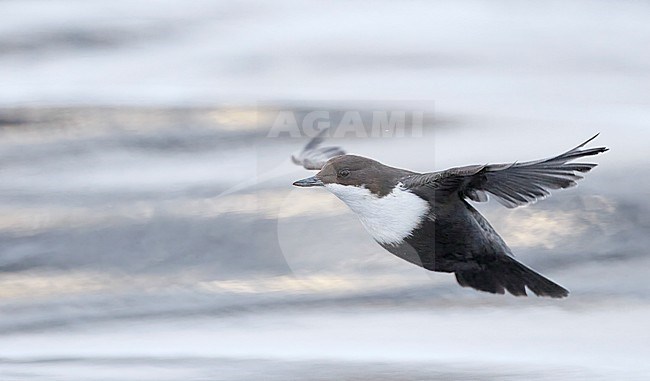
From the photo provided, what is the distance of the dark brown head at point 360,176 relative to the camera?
518 millimetres

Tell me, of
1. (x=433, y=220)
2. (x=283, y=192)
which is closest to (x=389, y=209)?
(x=433, y=220)

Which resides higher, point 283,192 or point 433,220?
point 283,192

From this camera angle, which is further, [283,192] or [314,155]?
[283,192]

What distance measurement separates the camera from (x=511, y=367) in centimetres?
74

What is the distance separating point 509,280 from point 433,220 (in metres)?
0.05

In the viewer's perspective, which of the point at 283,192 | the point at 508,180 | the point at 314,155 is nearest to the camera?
the point at 508,180

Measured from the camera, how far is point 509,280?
0.52 meters

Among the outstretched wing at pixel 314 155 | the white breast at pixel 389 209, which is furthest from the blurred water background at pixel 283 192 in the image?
the white breast at pixel 389 209

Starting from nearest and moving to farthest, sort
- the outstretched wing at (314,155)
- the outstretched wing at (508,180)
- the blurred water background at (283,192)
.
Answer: the outstretched wing at (508,180), the outstretched wing at (314,155), the blurred water background at (283,192)

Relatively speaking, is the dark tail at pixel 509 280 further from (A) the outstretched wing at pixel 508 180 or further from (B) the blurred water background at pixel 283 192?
(B) the blurred water background at pixel 283 192

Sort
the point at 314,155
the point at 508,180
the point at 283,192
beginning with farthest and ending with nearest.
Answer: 1. the point at 283,192
2. the point at 314,155
3. the point at 508,180

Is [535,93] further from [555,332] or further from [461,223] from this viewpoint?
[461,223]

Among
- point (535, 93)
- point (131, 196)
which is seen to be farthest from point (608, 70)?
point (131, 196)

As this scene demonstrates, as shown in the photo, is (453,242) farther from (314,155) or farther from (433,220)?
(314,155)
